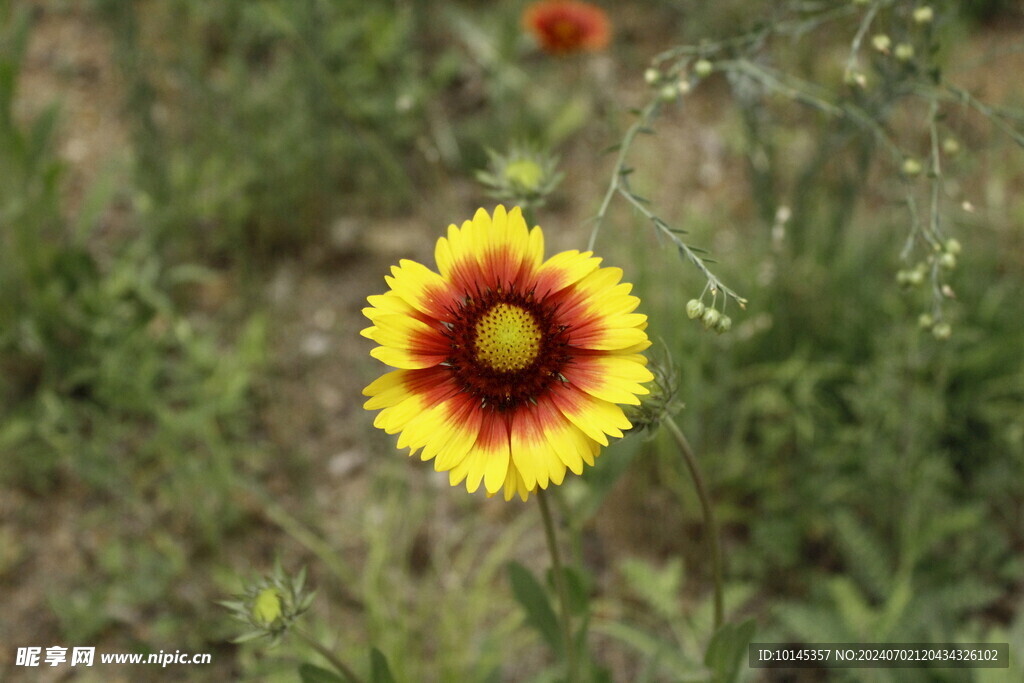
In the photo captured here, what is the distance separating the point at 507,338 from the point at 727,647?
603 mm

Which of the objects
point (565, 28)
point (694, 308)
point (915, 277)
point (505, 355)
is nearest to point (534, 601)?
point (505, 355)

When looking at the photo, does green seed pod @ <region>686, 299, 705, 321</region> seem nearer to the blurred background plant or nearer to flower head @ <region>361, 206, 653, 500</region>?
flower head @ <region>361, 206, 653, 500</region>

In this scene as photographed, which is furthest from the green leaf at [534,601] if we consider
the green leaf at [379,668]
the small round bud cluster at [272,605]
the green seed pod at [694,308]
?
the green seed pod at [694,308]

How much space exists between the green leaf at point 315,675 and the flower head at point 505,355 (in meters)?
0.39

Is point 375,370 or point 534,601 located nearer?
point 534,601

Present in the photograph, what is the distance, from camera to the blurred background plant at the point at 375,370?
73.2 inches

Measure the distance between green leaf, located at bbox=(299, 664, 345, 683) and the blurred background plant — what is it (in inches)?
13.3

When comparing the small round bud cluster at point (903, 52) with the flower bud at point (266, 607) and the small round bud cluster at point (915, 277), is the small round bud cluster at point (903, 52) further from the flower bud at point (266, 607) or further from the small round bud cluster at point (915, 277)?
the flower bud at point (266, 607)

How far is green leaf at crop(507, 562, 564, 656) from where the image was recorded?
1396 mm

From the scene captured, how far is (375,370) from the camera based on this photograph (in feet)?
7.78

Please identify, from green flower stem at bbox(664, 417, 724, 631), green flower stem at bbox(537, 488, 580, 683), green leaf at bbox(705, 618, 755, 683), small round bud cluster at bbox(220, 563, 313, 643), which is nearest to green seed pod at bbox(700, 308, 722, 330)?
green flower stem at bbox(664, 417, 724, 631)

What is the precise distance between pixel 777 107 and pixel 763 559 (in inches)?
60.9

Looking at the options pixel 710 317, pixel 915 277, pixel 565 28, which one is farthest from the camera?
pixel 565 28

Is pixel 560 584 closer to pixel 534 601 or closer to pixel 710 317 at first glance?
pixel 534 601
